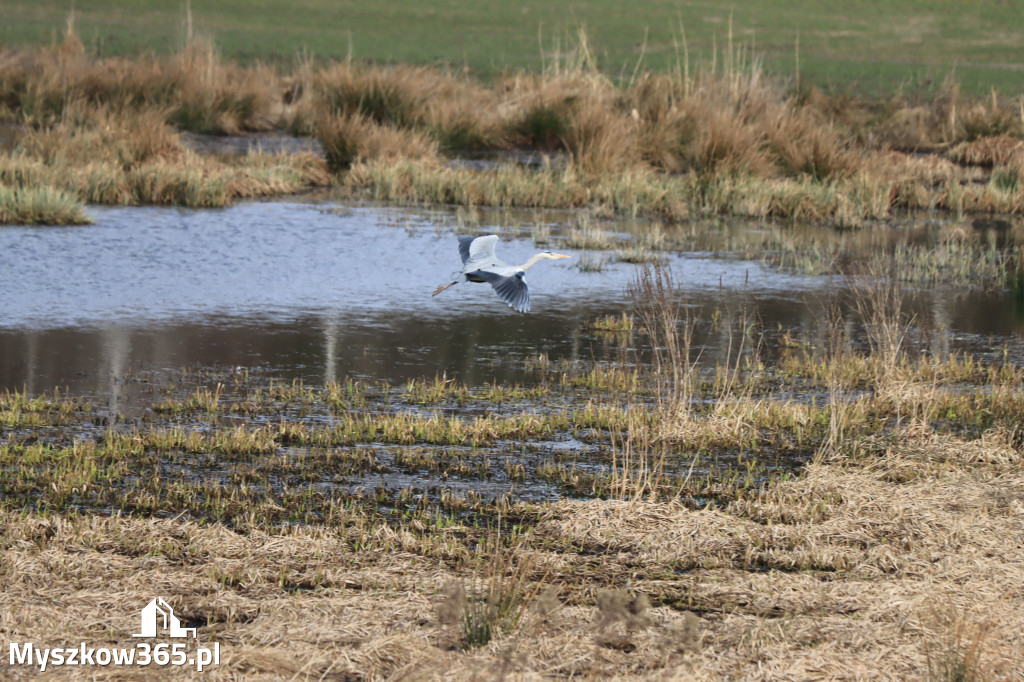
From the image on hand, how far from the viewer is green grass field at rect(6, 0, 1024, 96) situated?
46719 mm

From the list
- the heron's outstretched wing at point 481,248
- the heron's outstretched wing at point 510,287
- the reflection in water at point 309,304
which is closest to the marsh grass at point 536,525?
the reflection in water at point 309,304

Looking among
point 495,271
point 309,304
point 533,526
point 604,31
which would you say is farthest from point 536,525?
point 604,31

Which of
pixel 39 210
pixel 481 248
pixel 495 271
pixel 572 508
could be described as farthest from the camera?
pixel 39 210

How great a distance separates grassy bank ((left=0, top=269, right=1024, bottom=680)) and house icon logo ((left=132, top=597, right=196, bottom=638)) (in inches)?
3.3

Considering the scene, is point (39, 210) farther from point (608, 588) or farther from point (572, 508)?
point (608, 588)

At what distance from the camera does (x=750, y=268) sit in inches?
570

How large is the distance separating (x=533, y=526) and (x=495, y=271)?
1527 mm

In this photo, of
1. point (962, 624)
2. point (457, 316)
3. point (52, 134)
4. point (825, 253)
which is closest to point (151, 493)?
point (962, 624)

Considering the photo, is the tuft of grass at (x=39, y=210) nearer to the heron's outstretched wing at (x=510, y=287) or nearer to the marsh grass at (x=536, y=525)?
the marsh grass at (x=536, y=525)

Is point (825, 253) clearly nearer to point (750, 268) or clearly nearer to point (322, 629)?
point (750, 268)

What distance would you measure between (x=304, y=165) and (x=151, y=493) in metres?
13.8

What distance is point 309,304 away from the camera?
11805 millimetres

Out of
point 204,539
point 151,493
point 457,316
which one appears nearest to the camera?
point 204,539

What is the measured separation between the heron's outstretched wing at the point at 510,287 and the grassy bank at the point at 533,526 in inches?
39.3
